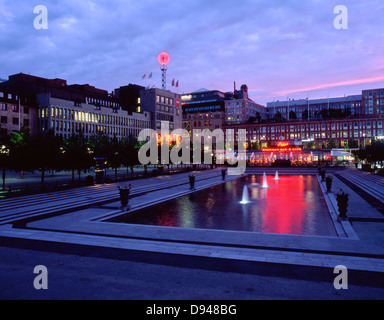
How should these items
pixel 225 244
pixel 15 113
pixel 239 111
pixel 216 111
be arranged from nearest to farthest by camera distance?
pixel 225 244 → pixel 15 113 → pixel 239 111 → pixel 216 111

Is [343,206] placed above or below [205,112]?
below

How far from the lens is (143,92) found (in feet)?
371

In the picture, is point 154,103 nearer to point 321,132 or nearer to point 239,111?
point 239,111

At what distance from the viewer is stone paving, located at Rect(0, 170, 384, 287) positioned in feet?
28.3

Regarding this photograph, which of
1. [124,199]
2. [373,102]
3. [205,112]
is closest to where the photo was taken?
[124,199]

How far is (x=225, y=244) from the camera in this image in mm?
10617

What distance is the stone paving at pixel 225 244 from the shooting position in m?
8.62

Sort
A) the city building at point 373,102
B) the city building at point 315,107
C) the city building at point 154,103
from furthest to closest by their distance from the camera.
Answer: the city building at point 315,107 < the city building at point 373,102 < the city building at point 154,103

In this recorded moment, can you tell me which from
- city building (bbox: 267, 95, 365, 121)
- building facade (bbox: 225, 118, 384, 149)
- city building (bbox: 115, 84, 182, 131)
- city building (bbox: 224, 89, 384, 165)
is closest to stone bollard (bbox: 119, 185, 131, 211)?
city building (bbox: 224, 89, 384, 165)

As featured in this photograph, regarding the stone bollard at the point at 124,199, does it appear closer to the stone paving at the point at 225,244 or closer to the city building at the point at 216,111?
the stone paving at the point at 225,244

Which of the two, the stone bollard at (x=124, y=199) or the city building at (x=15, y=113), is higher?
the city building at (x=15, y=113)

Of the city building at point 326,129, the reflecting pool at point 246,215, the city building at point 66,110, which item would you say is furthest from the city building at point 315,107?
the reflecting pool at point 246,215

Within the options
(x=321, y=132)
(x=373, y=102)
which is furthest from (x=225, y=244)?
(x=373, y=102)
